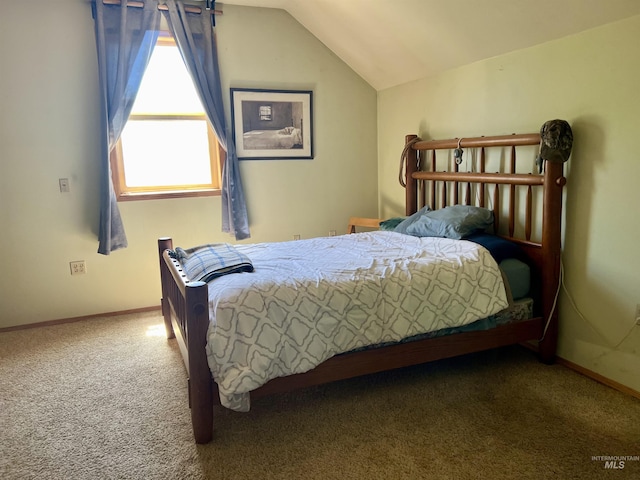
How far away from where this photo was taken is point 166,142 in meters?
3.91

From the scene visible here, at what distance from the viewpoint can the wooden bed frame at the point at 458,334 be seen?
6.64 ft

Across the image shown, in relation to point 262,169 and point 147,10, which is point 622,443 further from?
point 147,10

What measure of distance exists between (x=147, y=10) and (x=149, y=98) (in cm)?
65

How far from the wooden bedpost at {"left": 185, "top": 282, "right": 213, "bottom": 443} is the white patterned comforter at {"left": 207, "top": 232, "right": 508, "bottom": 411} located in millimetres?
40

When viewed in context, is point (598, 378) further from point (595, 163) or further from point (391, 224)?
point (391, 224)

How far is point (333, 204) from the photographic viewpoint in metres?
4.43

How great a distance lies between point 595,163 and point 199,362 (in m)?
2.19

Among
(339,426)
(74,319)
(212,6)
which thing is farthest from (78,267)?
(339,426)

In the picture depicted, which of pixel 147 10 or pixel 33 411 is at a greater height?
pixel 147 10

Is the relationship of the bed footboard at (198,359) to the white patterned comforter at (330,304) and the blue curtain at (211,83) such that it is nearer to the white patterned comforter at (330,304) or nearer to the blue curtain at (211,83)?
the white patterned comforter at (330,304)

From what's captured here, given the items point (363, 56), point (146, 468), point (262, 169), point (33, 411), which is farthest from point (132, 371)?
point (363, 56)

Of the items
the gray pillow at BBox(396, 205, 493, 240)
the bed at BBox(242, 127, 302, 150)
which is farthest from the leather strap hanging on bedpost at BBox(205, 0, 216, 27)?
the gray pillow at BBox(396, 205, 493, 240)

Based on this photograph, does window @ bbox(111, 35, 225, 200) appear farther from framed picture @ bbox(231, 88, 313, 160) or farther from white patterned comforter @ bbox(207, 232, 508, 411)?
white patterned comforter @ bbox(207, 232, 508, 411)

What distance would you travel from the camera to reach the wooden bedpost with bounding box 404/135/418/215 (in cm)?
379
